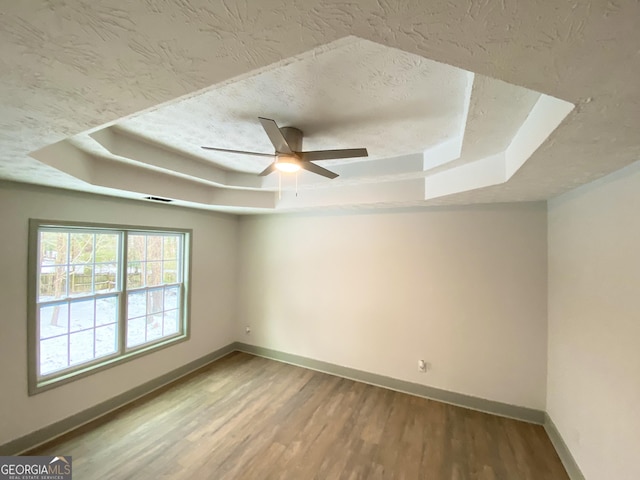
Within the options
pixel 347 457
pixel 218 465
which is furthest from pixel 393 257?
pixel 218 465

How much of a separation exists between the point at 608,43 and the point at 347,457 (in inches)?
119

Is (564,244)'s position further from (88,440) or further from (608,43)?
(88,440)

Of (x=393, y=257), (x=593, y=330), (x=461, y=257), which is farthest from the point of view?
(x=393, y=257)

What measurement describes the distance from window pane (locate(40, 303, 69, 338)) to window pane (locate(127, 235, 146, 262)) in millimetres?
793

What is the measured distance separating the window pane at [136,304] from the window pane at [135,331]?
76 mm

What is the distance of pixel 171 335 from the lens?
12.2ft

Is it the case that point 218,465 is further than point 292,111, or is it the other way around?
point 218,465

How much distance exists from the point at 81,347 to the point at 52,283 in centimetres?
77

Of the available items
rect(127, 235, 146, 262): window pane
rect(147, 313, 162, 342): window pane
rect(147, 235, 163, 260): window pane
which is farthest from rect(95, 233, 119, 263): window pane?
rect(147, 313, 162, 342): window pane

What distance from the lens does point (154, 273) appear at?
11.7 ft

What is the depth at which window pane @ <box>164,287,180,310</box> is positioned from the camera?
3.71 m

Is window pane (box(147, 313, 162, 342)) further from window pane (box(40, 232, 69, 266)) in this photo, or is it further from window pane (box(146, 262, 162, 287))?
window pane (box(40, 232, 69, 266))

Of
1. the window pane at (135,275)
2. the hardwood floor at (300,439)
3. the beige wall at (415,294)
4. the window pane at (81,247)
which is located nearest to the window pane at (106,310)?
the window pane at (135,275)

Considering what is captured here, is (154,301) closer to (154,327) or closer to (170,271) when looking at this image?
(154,327)
